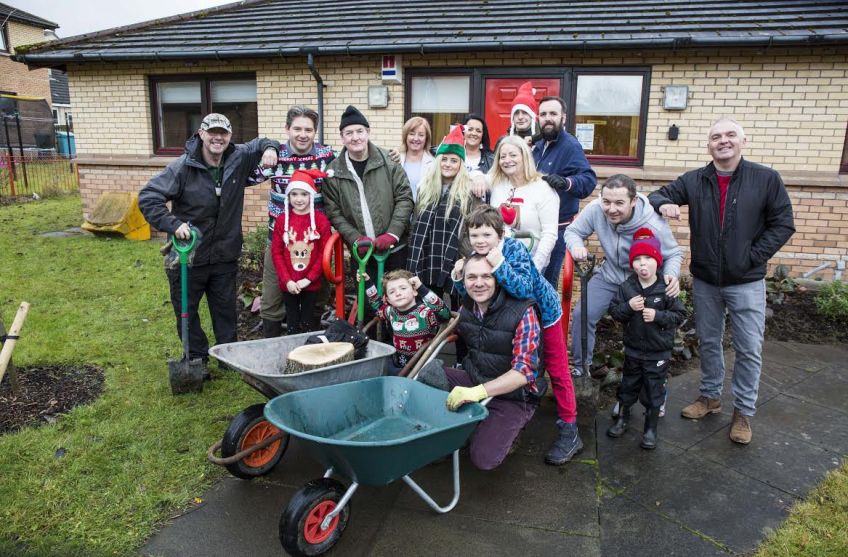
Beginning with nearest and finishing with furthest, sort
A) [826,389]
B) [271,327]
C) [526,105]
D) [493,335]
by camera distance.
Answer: [493,335], [826,389], [271,327], [526,105]

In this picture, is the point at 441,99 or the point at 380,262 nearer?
the point at 380,262

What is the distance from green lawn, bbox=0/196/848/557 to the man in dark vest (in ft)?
4.23

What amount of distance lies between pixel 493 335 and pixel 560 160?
189 centimetres

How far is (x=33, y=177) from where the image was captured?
56.2 ft

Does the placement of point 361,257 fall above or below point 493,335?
above

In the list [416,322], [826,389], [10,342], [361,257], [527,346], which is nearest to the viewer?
[527,346]

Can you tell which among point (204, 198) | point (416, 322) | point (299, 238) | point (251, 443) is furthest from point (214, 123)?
point (251, 443)

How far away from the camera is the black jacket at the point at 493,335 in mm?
3207

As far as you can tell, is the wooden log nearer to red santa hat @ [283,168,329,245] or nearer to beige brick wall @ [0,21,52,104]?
red santa hat @ [283,168,329,245]

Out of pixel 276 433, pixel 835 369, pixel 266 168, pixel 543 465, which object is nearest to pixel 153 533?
pixel 276 433

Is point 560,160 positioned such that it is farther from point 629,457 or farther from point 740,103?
point 740,103

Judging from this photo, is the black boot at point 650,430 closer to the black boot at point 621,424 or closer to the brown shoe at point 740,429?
the black boot at point 621,424

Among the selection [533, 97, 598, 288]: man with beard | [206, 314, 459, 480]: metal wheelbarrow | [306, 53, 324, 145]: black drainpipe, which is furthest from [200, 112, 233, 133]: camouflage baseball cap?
[306, 53, 324, 145]: black drainpipe

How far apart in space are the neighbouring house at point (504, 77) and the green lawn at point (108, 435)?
3574mm
